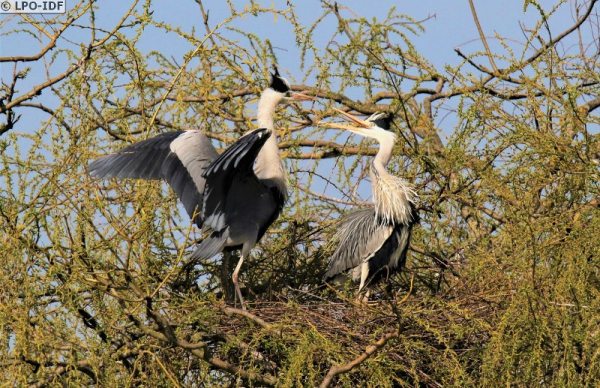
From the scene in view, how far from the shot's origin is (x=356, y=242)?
5488 mm

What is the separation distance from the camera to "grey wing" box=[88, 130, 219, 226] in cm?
455

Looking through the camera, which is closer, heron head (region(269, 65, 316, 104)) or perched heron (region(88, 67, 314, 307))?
perched heron (region(88, 67, 314, 307))

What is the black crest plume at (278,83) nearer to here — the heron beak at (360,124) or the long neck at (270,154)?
the long neck at (270,154)

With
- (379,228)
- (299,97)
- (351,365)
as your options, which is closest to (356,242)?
(379,228)

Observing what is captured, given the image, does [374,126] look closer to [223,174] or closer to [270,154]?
[270,154]

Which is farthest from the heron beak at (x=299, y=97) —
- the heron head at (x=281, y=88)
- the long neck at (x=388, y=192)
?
the long neck at (x=388, y=192)

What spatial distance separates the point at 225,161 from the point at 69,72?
0.84 metres

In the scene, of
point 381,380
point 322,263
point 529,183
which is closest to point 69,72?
point 381,380

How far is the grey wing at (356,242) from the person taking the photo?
5.36 metres

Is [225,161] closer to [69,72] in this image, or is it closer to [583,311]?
[69,72]

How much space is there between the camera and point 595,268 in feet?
11.2

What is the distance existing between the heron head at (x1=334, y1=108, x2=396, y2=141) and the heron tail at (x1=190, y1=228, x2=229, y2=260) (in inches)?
41.5

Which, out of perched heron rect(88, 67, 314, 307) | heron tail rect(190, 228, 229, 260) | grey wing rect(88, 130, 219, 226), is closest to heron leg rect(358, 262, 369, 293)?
perched heron rect(88, 67, 314, 307)

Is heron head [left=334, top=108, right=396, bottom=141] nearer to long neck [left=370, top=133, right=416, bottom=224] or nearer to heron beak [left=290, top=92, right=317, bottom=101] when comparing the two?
long neck [left=370, top=133, right=416, bottom=224]
